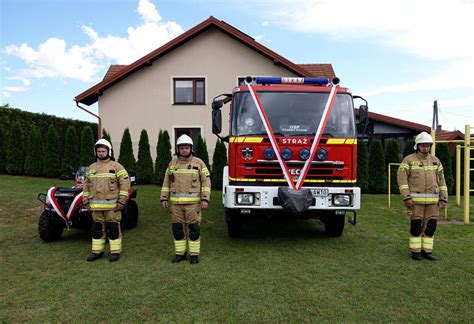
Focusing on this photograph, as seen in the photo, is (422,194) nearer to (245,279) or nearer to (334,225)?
(334,225)

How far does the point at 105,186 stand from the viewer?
5.03 m

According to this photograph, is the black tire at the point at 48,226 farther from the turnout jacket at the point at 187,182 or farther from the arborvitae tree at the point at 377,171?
the arborvitae tree at the point at 377,171

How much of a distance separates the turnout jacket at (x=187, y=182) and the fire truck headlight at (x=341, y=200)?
180cm

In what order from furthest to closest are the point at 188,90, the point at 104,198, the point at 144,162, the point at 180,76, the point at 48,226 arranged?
the point at 188,90 → the point at 180,76 → the point at 144,162 → the point at 48,226 → the point at 104,198

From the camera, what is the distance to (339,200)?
5.29m

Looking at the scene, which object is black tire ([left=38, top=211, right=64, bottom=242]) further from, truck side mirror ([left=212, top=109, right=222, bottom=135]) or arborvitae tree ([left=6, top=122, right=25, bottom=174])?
arborvitae tree ([left=6, top=122, right=25, bottom=174])

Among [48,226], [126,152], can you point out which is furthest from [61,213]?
[126,152]

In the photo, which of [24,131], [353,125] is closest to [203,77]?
[24,131]

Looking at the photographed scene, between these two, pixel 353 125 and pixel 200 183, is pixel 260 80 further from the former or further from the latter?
pixel 200 183

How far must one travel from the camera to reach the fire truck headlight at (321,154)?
209 inches

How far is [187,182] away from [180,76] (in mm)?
11307

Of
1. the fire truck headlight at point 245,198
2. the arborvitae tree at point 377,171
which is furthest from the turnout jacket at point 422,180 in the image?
the arborvitae tree at point 377,171

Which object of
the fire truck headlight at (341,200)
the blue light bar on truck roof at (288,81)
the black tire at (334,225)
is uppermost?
the blue light bar on truck roof at (288,81)

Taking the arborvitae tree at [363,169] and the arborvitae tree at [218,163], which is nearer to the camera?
the arborvitae tree at [363,169]
